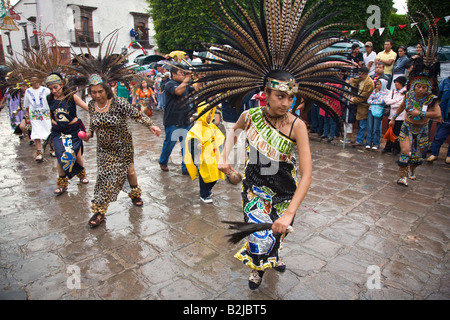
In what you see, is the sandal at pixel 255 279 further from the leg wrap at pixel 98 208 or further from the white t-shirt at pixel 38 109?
the white t-shirt at pixel 38 109

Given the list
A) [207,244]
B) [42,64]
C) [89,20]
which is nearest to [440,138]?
[207,244]

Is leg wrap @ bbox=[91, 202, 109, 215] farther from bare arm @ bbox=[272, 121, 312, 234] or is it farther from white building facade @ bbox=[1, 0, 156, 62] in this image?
white building facade @ bbox=[1, 0, 156, 62]

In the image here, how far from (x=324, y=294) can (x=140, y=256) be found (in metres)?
1.89

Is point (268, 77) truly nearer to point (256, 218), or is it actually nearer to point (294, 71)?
point (294, 71)

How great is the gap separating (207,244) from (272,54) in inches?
86.4

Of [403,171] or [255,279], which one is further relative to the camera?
[403,171]

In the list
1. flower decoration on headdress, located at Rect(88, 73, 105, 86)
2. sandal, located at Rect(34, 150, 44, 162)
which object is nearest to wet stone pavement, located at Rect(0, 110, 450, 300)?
sandal, located at Rect(34, 150, 44, 162)

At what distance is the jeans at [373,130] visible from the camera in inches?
313

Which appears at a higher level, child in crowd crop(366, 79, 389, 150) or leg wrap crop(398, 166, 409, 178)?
child in crowd crop(366, 79, 389, 150)

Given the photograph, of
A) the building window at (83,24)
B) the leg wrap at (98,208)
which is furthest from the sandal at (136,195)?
the building window at (83,24)

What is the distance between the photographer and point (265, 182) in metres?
2.64

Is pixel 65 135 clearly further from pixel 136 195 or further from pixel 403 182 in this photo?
pixel 403 182

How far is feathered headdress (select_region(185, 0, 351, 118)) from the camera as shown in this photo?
237cm
